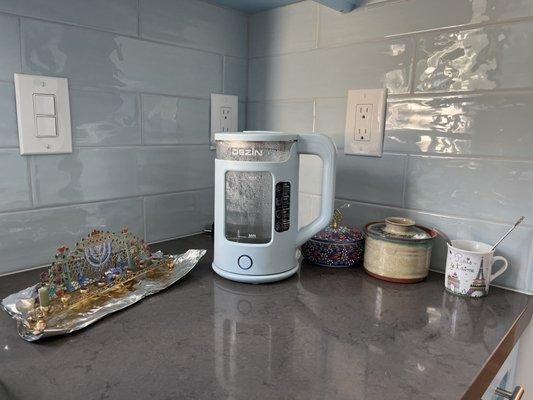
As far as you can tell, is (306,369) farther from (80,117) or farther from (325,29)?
(325,29)

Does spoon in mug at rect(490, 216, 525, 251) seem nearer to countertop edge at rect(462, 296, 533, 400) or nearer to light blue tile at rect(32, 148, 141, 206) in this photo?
countertop edge at rect(462, 296, 533, 400)

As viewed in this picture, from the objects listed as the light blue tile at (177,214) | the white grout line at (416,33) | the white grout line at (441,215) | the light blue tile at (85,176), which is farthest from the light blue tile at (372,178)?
the light blue tile at (85,176)

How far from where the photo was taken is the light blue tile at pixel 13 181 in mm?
700

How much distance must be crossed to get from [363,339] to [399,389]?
0.35ft

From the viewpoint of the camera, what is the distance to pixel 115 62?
817 mm

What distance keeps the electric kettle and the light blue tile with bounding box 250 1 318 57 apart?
0.36m

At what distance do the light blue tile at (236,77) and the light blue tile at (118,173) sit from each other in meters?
0.18

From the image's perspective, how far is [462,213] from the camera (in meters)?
0.77

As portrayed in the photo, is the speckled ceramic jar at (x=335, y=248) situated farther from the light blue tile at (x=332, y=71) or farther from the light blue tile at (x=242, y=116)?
the light blue tile at (x=242, y=116)

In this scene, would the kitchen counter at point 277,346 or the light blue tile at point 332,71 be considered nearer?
the kitchen counter at point 277,346

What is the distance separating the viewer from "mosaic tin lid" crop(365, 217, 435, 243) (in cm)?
73

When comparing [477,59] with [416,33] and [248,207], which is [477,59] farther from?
[248,207]

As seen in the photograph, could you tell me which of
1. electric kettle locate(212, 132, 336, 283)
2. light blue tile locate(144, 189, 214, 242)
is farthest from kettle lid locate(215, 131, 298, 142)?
light blue tile locate(144, 189, 214, 242)

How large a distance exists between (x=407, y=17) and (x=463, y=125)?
243 mm
